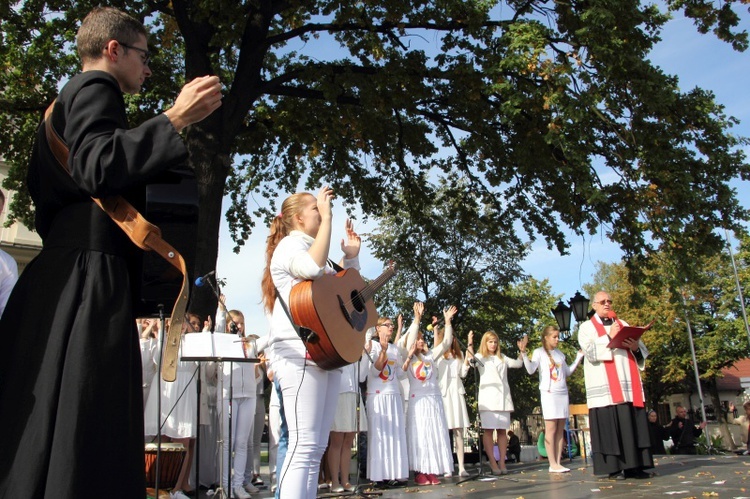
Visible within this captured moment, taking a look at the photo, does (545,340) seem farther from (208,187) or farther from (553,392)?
(208,187)

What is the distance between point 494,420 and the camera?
39.1 feet

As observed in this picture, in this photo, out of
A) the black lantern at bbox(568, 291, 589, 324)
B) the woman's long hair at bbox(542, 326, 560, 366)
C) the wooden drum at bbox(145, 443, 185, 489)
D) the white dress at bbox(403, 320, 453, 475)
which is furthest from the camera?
the black lantern at bbox(568, 291, 589, 324)

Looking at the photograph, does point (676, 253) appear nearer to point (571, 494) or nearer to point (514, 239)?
point (514, 239)

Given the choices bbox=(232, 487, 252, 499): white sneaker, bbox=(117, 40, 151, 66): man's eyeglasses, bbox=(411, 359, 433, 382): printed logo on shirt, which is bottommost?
bbox=(232, 487, 252, 499): white sneaker

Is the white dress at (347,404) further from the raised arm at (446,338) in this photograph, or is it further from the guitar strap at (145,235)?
the guitar strap at (145,235)

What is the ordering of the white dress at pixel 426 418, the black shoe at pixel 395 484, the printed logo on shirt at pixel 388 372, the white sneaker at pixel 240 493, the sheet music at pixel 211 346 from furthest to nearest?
1. the white dress at pixel 426 418
2. the printed logo on shirt at pixel 388 372
3. the black shoe at pixel 395 484
4. the white sneaker at pixel 240 493
5. the sheet music at pixel 211 346

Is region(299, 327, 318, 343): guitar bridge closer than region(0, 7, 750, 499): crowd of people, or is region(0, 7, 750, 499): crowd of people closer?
region(0, 7, 750, 499): crowd of people

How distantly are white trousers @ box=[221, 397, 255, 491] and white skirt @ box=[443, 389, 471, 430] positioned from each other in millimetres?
4639

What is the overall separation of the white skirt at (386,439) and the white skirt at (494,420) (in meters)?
2.18

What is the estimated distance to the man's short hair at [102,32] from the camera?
240 centimetres

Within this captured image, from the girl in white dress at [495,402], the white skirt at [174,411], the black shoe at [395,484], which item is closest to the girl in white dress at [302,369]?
the white skirt at [174,411]

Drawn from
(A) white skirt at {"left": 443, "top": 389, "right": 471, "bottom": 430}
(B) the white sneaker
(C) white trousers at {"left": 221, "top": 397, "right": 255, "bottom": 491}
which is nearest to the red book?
(A) white skirt at {"left": 443, "top": 389, "right": 471, "bottom": 430}

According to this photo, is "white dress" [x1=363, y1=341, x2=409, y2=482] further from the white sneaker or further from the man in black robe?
the man in black robe

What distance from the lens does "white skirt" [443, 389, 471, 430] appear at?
41.7 feet
